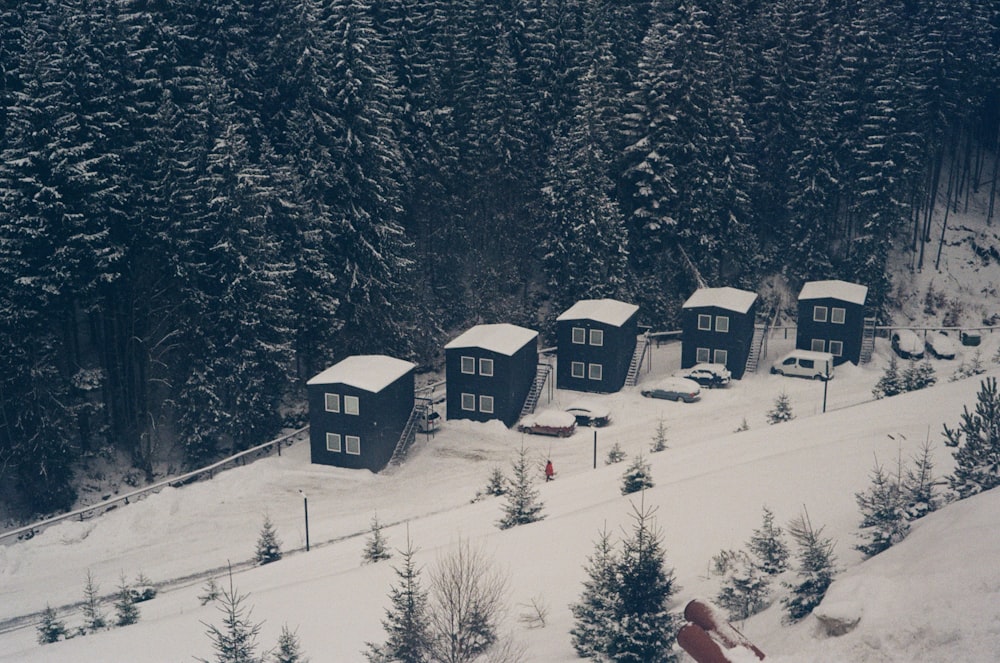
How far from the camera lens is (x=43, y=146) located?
1417 inches

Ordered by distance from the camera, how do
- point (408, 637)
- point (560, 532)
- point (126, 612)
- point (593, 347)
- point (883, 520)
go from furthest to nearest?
point (593, 347)
point (560, 532)
point (126, 612)
point (883, 520)
point (408, 637)

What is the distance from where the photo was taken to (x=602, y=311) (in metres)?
46.4

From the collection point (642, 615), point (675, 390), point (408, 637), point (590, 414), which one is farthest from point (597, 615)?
point (675, 390)

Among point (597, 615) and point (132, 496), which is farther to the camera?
point (132, 496)

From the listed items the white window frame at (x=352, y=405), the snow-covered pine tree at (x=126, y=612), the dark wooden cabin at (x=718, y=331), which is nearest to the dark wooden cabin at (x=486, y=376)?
the white window frame at (x=352, y=405)

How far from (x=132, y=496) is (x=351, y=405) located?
10.3 meters

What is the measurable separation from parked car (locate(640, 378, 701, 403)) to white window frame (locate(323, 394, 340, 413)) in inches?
633

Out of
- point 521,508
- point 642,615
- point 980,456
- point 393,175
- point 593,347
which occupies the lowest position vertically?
point 593,347

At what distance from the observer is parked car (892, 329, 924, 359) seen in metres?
51.8

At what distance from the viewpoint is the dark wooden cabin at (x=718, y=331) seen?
154 feet

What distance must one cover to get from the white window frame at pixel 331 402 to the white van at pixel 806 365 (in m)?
24.2

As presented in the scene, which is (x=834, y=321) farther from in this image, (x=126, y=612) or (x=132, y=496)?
(x=126, y=612)

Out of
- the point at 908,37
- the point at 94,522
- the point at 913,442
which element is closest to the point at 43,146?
the point at 94,522

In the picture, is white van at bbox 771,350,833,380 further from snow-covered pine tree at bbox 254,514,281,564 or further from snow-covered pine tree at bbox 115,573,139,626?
snow-covered pine tree at bbox 115,573,139,626
